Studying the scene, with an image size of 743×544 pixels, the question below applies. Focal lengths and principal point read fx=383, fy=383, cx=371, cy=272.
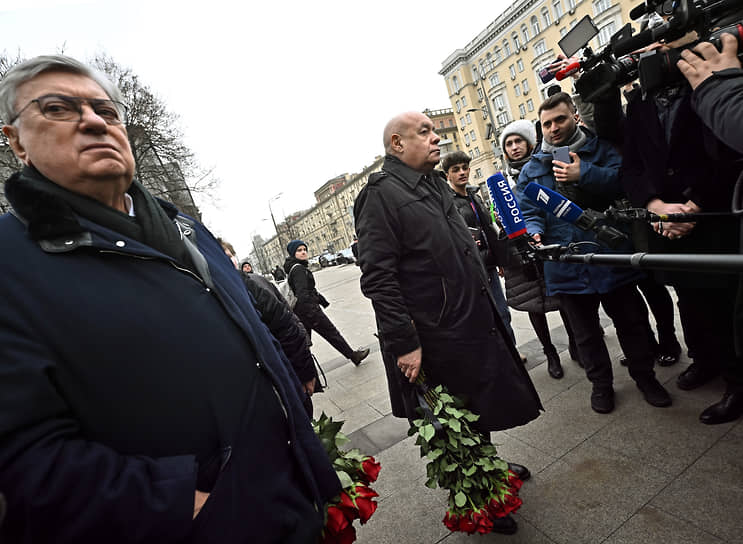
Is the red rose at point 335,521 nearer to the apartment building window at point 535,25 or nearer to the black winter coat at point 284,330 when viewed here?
the black winter coat at point 284,330

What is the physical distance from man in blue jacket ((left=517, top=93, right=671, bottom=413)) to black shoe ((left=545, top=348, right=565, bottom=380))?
56 centimetres

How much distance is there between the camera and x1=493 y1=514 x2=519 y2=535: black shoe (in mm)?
1856

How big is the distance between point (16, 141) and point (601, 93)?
247 centimetres

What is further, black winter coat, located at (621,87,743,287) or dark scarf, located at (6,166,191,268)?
black winter coat, located at (621,87,743,287)

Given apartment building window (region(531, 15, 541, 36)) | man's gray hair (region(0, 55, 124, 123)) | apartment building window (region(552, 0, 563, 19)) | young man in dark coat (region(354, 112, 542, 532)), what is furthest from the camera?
apartment building window (region(531, 15, 541, 36))

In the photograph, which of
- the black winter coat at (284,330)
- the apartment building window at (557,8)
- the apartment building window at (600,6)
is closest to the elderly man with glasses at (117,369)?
→ the black winter coat at (284,330)

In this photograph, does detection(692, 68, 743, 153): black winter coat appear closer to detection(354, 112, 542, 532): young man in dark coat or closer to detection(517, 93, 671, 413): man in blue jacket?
detection(354, 112, 542, 532): young man in dark coat

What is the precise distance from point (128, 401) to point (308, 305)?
15.4ft

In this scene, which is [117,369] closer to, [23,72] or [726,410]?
[23,72]

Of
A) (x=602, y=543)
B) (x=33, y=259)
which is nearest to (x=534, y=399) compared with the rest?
(x=602, y=543)

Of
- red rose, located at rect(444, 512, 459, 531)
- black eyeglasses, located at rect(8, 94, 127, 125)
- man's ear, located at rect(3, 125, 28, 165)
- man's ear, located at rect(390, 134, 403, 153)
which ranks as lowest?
red rose, located at rect(444, 512, 459, 531)

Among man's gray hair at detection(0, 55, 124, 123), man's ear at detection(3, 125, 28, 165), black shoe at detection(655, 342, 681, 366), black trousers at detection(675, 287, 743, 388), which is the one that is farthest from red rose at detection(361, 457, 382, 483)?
black shoe at detection(655, 342, 681, 366)

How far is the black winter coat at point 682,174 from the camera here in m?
1.76

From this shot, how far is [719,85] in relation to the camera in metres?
1.34
